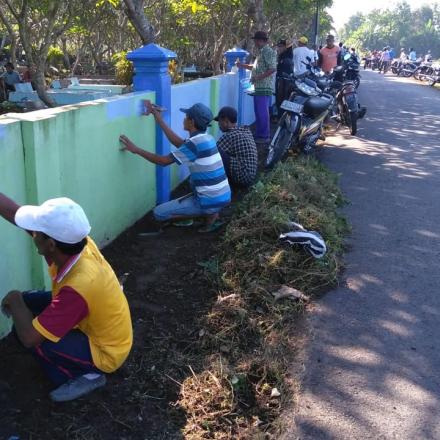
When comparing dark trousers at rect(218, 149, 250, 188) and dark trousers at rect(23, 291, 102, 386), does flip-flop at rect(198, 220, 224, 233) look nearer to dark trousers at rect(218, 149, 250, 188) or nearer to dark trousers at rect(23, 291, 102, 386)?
dark trousers at rect(218, 149, 250, 188)

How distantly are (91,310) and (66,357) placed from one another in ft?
1.22

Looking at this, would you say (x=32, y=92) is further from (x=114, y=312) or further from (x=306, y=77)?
(x=114, y=312)

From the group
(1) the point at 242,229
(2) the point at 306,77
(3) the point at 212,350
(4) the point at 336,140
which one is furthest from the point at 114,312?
(4) the point at 336,140

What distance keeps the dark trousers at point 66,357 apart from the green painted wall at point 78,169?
0.61m

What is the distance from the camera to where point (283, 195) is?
5.19m

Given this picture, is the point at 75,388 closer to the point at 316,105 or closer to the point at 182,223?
the point at 182,223

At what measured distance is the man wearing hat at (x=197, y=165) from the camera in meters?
4.85

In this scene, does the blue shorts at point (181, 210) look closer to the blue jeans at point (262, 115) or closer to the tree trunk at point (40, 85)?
the blue jeans at point (262, 115)

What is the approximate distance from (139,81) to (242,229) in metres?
1.90

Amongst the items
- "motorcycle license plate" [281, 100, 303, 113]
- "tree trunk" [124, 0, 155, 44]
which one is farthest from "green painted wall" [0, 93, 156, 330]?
"tree trunk" [124, 0, 155, 44]

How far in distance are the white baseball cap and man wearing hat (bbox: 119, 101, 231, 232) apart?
91.2 inches

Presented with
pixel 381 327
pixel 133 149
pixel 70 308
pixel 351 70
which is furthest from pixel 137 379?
pixel 351 70

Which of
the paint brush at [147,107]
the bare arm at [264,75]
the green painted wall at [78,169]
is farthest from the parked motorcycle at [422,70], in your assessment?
→ the green painted wall at [78,169]

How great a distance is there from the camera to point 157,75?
17.3 ft
